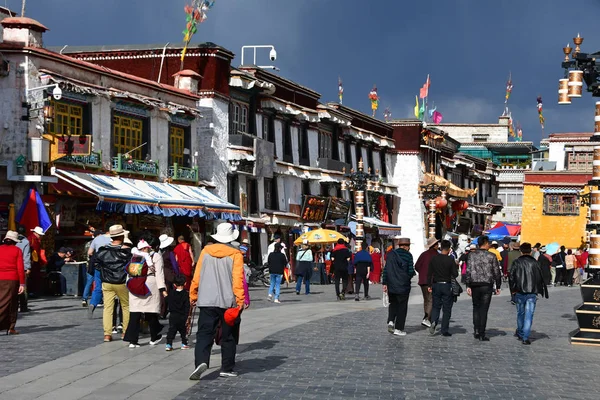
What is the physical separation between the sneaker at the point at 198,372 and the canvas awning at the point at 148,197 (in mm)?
18150

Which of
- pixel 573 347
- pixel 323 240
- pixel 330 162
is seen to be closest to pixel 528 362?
pixel 573 347

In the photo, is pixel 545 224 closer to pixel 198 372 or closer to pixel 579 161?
pixel 579 161

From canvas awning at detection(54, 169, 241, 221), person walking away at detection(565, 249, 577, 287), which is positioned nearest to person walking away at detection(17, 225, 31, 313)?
canvas awning at detection(54, 169, 241, 221)

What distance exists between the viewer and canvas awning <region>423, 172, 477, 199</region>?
66.3m

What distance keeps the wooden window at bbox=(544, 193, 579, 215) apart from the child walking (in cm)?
6307

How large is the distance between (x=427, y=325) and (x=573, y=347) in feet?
11.0

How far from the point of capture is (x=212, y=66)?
40531 mm

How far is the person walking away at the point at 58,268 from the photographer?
2717cm

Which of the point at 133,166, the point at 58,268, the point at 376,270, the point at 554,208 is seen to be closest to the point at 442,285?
the point at 58,268

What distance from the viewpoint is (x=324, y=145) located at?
174ft

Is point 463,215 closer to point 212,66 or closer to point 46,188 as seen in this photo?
point 212,66

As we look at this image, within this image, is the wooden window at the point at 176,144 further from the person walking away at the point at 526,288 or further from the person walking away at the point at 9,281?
the person walking away at the point at 526,288

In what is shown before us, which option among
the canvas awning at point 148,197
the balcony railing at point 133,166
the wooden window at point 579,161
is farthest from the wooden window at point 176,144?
the wooden window at point 579,161

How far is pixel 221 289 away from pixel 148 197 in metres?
20.4
